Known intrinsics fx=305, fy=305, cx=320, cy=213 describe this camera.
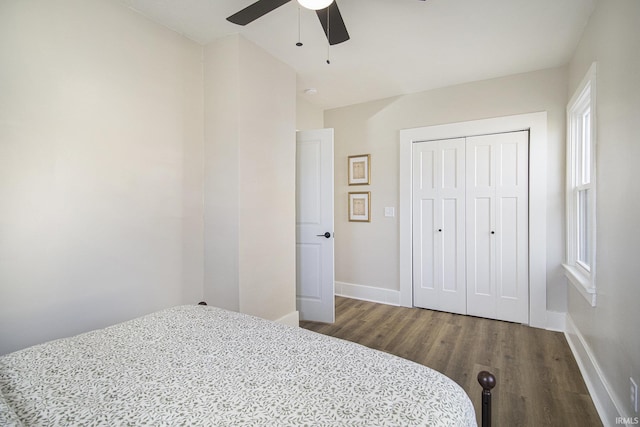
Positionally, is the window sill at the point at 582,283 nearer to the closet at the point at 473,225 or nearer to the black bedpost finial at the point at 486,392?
the closet at the point at 473,225

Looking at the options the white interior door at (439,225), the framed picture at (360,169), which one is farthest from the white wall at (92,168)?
the white interior door at (439,225)

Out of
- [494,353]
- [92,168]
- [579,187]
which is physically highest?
[92,168]

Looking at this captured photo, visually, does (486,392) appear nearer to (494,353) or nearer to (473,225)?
(494,353)

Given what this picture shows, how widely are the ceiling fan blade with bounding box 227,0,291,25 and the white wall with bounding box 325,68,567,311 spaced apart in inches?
91.7

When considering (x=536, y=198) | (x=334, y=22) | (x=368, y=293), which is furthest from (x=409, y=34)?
(x=368, y=293)

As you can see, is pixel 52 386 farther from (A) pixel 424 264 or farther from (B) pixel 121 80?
(A) pixel 424 264

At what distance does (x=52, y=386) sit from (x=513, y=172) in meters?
3.66

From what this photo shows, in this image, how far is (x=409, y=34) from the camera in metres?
2.37

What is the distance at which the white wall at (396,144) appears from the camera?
292 centimetres

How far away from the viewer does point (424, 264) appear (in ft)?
11.7

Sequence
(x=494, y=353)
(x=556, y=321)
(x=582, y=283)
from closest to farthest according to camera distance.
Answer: (x=582, y=283) < (x=494, y=353) < (x=556, y=321)

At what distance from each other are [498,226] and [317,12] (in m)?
2.70

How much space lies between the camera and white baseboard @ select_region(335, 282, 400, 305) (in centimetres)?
375

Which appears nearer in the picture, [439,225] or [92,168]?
[92,168]
